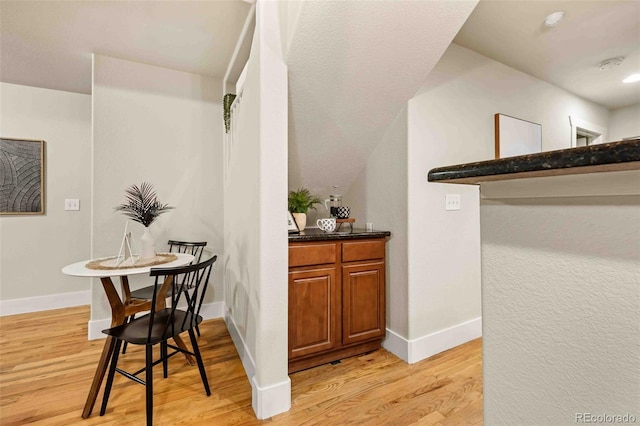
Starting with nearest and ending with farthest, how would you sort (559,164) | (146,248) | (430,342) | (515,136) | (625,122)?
1. (559,164)
2. (146,248)
3. (430,342)
4. (515,136)
5. (625,122)

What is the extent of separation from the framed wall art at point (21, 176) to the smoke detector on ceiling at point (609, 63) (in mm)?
5838

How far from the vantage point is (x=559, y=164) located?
0.46 meters

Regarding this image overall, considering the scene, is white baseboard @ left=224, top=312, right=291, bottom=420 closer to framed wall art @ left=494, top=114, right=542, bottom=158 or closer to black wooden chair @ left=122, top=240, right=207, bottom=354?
black wooden chair @ left=122, top=240, right=207, bottom=354

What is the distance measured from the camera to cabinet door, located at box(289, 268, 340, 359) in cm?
199

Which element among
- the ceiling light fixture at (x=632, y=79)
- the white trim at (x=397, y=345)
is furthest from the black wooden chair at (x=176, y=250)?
the ceiling light fixture at (x=632, y=79)

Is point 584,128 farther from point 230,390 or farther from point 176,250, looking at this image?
point 176,250

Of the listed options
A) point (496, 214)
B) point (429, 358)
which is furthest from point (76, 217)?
point (496, 214)

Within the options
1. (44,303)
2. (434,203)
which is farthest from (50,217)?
(434,203)

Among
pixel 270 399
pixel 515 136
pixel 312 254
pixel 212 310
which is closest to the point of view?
pixel 270 399

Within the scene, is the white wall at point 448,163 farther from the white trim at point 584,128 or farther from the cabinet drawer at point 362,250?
the white trim at point 584,128

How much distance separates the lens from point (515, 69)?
2.97m

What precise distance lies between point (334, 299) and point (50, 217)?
11.0 feet

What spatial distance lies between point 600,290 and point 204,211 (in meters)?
3.15

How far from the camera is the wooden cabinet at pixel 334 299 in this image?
2.00m
